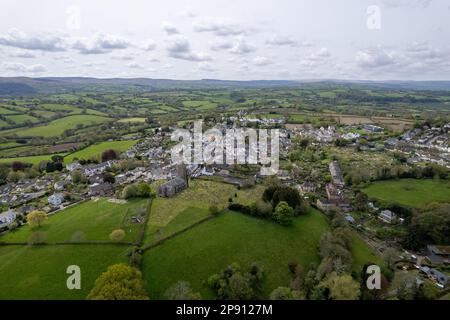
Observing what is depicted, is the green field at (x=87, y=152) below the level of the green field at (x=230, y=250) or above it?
above

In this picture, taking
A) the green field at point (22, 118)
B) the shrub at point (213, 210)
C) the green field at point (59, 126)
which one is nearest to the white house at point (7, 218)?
the shrub at point (213, 210)

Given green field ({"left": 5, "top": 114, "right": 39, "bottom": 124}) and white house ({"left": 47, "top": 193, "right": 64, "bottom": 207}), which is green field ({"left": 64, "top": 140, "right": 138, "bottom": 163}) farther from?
green field ({"left": 5, "top": 114, "right": 39, "bottom": 124})

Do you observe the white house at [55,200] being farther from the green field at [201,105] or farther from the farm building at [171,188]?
the green field at [201,105]

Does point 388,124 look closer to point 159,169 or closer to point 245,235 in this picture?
point 159,169

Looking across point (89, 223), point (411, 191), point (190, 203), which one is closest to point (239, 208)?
point (190, 203)

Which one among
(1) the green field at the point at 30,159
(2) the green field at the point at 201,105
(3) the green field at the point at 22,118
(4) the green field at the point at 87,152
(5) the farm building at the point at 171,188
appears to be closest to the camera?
(5) the farm building at the point at 171,188

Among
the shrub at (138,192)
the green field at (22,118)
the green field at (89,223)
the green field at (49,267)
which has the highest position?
the green field at (22,118)

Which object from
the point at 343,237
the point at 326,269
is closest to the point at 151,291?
the point at 326,269
